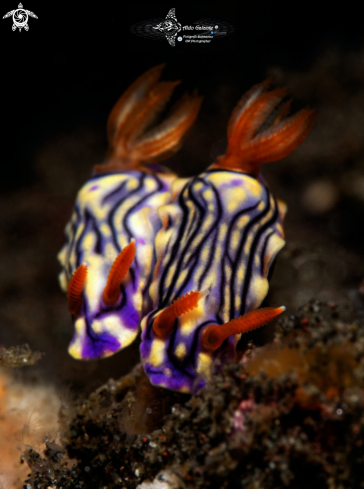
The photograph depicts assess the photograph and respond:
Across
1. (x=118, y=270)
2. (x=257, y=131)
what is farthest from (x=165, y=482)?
(x=257, y=131)

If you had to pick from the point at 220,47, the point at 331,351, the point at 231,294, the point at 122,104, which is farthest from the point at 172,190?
the point at 331,351

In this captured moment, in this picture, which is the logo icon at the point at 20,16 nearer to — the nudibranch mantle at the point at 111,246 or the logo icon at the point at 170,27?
the logo icon at the point at 170,27

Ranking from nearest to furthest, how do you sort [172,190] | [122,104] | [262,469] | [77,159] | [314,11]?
[262,469], [172,190], [122,104], [314,11], [77,159]

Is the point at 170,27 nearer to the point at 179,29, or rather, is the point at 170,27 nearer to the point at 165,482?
the point at 179,29

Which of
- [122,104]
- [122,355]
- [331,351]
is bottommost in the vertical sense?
[122,355]

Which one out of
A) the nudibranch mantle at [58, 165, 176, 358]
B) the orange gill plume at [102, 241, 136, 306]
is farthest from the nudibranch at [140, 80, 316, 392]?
the orange gill plume at [102, 241, 136, 306]

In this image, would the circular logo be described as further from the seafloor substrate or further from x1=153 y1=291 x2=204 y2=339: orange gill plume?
the seafloor substrate

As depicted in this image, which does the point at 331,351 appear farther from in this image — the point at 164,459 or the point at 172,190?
the point at 172,190

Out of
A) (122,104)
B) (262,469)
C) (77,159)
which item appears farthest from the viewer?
(77,159)
